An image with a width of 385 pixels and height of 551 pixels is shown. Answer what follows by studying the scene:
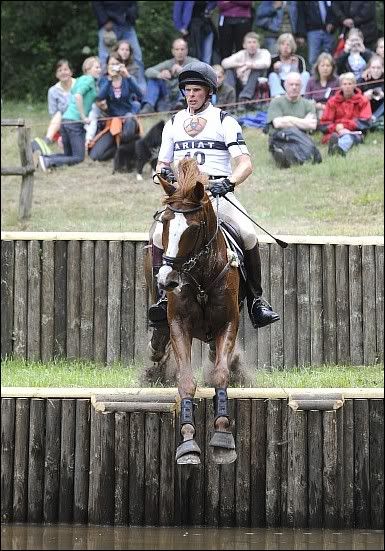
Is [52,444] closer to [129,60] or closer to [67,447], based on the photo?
[67,447]

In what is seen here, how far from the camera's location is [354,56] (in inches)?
842

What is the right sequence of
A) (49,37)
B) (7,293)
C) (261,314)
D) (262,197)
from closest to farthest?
(261,314) < (7,293) < (262,197) < (49,37)

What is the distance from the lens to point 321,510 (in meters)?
10.9

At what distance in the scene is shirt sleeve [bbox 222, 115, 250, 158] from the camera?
1125 cm

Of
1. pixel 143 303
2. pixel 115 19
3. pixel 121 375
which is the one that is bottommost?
pixel 121 375

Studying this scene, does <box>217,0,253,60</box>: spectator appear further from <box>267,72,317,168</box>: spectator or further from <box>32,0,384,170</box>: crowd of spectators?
<box>267,72,317,168</box>: spectator

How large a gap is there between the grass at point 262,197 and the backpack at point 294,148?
13 cm

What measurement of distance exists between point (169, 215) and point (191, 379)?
1.20 metres

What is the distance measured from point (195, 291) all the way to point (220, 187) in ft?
2.64

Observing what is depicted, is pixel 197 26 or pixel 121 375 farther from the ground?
pixel 197 26

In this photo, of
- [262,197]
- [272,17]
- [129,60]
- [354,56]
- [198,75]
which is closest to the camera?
[198,75]

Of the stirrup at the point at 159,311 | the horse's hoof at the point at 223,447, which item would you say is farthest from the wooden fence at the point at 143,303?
the horse's hoof at the point at 223,447

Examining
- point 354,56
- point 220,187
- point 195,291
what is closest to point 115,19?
point 354,56

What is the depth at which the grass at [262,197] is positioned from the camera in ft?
57.5
